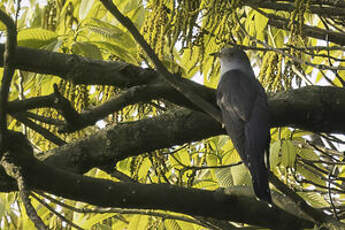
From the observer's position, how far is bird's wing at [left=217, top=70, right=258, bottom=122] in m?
2.80

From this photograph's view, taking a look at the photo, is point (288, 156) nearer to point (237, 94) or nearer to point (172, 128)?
point (237, 94)

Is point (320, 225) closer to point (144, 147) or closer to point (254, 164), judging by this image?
point (254, 164)

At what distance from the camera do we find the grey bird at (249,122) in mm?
2555

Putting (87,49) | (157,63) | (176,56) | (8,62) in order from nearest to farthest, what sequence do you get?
(8,62)
(157,63)
(87,49)
(176,56)

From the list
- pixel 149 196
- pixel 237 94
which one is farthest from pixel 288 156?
pixel 149 196

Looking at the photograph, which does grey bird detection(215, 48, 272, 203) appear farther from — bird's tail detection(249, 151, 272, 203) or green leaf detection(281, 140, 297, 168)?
green leaf detection(281, 140, 297, 168)

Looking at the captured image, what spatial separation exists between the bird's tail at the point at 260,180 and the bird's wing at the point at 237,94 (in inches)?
12.5

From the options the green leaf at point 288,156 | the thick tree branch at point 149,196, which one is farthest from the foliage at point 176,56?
the thick tree branch at point 149,196

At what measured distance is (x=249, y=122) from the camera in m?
2.88

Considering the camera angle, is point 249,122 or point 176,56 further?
point 176,56

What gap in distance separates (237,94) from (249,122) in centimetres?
23

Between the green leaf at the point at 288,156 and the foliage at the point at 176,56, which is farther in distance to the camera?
the green leaf at the point at 288,156

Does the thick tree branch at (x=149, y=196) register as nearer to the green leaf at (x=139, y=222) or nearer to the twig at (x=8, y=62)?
the twig at (x=8, y=62)

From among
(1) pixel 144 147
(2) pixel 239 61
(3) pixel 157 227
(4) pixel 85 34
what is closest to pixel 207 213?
(1) pixel 144 147
